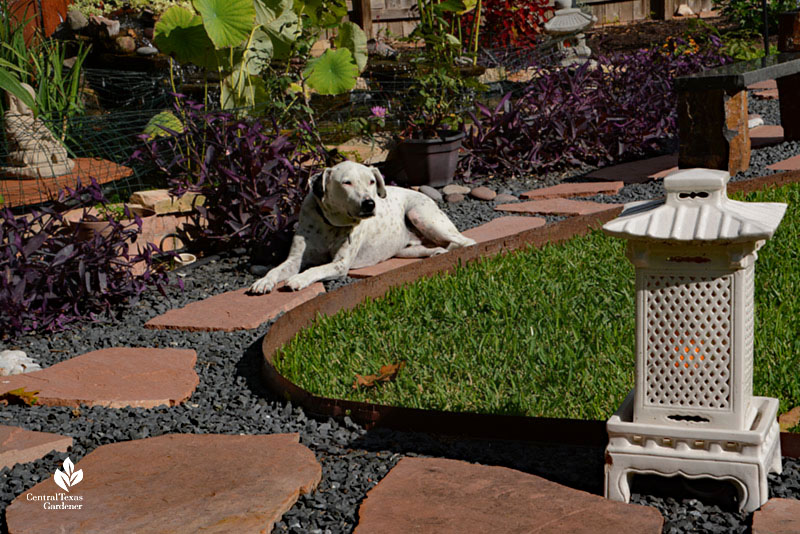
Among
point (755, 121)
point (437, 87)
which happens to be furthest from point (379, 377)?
point (755, 121)

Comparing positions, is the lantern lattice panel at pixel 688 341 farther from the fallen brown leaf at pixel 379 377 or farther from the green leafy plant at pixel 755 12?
the green leafy plant at pixel 755 12

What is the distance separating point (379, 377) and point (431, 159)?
150 inches

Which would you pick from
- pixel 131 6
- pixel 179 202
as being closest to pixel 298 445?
pixel 179 202

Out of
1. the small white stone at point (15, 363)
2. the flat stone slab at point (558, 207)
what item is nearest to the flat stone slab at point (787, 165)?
the flat stone slab at point (558, 207)

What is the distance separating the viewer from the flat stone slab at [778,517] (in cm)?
214

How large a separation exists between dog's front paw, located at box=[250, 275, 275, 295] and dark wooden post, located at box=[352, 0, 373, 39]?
7.54 metres

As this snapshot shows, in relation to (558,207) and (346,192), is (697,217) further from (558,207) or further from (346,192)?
(558,207)

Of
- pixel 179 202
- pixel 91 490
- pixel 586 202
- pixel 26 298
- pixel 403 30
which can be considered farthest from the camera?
pixel 403 30

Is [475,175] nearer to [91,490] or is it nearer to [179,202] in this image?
[179,202]

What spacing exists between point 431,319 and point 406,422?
44.8 inches

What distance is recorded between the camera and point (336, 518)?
7.95 feet

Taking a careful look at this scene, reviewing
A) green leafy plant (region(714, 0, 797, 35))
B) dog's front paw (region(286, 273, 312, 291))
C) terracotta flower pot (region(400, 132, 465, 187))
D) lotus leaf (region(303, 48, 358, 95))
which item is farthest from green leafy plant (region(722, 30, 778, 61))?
dog's front paw (region(286, 273, 312, 291))

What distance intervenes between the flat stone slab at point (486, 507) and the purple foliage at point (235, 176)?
2874 mm

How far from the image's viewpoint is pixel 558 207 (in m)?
6.11
